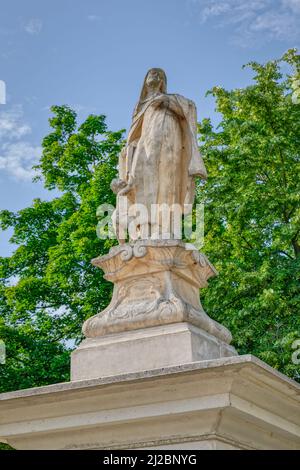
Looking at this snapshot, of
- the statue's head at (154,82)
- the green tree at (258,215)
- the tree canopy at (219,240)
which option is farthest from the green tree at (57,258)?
the statue's head at (154,82)

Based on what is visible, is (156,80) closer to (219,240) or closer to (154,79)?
(154,79)

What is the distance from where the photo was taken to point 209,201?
17.8 m

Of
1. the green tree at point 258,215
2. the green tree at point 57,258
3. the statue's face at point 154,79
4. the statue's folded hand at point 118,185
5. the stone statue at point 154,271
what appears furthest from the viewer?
the green tree at point 57,258

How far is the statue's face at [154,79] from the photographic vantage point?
25.1ft

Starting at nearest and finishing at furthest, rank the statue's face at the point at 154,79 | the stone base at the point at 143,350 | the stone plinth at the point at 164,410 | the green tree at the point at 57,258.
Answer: the stone plinth at the point at 164,410 < the stone base at the point at 143,350 < the statue's face at the point at 154,79 < the green tree at the point at 57,258

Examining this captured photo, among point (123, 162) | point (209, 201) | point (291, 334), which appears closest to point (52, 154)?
point (209, 201)

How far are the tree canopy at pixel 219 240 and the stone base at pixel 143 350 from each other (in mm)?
8137

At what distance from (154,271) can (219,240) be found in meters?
10.9

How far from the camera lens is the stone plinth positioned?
533 cm

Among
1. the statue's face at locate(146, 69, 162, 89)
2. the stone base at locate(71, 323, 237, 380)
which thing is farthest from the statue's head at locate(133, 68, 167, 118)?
the stone base at locate(71, 323, 237, 380)

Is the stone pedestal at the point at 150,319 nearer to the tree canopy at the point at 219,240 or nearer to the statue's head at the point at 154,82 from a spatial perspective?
the statue's head at the point at 154,82

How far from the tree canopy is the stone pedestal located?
7.76m

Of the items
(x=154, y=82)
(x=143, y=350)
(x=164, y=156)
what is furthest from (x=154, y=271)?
(x=154, y=82)

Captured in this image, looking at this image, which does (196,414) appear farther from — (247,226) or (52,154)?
(52,154)
